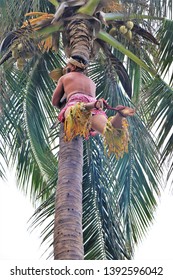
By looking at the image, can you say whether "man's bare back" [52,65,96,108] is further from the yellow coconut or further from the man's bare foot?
the yellow coconut

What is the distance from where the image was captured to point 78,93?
4.96m

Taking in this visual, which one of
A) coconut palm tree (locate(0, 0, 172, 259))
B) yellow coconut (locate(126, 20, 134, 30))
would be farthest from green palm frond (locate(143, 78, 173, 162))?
yellow coconut (locate(126, 20, 134, 30))

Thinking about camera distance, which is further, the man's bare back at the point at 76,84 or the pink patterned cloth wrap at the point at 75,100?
the man's bare back at the point at 76,84

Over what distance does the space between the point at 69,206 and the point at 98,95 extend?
128 inches

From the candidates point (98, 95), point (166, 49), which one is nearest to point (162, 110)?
point (166, 49)

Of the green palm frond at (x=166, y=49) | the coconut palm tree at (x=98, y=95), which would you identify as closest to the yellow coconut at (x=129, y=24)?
the coconut palm tree at (x=98, y=95)

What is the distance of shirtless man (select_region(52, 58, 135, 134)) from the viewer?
4.68 m

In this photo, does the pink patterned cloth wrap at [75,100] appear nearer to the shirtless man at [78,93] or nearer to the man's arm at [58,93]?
the shirtless man at [78,93]

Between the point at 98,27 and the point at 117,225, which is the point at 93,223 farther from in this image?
the point at 98,27

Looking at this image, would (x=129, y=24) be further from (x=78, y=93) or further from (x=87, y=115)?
(x=87, y=115)

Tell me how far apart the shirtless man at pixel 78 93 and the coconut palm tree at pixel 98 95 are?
6.7 inches

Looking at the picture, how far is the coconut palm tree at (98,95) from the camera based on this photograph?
5.43 metres

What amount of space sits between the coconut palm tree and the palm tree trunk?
0.01 m

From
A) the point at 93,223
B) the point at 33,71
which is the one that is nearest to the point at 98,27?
the point at 33,71
